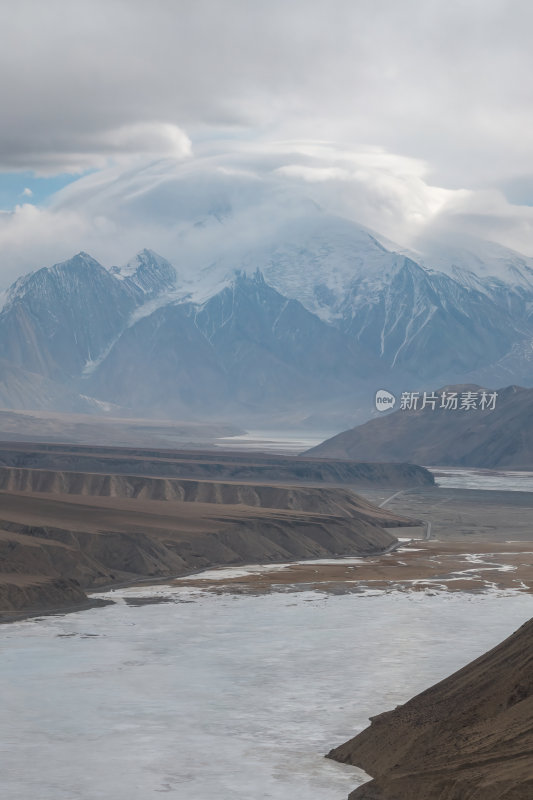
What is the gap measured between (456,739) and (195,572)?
182 feet

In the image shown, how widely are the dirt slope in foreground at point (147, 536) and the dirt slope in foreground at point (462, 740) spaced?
3422 centimetres

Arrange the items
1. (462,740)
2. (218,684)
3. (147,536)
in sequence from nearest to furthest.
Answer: (462,740)
(218,684)
(147,536)

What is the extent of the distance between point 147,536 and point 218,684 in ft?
133

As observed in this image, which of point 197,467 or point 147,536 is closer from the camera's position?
point 147,536

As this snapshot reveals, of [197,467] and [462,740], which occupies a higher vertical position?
[197,467]

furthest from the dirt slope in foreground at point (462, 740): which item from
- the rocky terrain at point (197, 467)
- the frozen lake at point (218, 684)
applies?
the rocky terrain at point (197, 467)

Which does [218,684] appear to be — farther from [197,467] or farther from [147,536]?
[197,467]

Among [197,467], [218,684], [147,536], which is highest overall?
[197,467]

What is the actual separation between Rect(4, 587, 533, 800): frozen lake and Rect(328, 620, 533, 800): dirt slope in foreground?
1.44 metres

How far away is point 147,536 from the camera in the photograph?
304 ft

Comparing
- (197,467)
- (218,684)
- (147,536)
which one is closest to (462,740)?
(218,684)

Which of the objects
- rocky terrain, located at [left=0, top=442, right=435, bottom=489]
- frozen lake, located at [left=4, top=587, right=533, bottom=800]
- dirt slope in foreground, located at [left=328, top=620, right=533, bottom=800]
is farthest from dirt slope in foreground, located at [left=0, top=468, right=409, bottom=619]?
rocky terrain, located at [left=0, top=442, right=435, bottom=489]

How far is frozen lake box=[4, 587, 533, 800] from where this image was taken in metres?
38.7

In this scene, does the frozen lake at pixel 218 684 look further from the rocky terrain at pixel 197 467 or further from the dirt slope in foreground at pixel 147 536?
the rocky terrain at pixel 197 467
